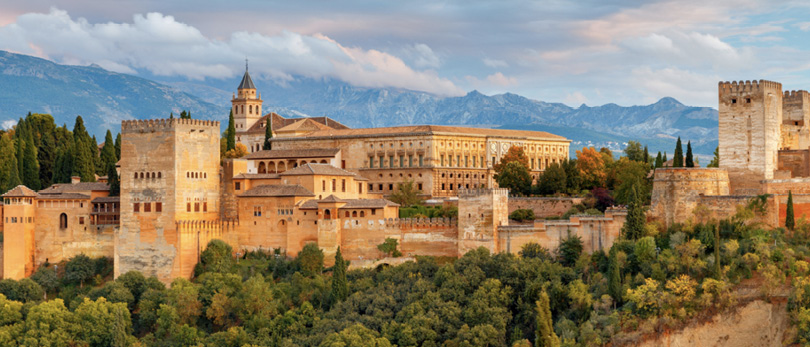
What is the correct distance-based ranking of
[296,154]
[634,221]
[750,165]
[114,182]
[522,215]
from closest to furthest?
[634,221] < [750,165] < [522,215] < [114,182] < [296,154]

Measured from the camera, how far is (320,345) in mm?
45094

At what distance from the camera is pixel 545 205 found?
61562 mm

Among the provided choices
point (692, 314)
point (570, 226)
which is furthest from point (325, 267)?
point (692, 314)

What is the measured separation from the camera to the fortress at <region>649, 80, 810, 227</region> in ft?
158

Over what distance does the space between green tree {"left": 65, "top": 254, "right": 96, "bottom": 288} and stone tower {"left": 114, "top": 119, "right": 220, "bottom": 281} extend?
181 cm

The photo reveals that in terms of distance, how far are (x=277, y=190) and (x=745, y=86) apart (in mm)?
25640

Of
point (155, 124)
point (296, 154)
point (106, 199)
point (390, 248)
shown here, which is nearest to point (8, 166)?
point (106, 199)

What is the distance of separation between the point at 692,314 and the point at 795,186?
10.1 m

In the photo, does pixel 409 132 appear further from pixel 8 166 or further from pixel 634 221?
pixel 634 221

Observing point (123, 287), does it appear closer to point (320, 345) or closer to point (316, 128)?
point (320, 345)

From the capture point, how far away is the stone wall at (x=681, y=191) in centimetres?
4869

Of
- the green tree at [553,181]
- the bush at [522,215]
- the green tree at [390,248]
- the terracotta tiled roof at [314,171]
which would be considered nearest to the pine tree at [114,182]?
the terracotta tiled roof at [314,171]

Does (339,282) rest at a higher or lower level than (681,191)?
lower

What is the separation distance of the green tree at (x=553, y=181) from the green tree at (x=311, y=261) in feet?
58.3
